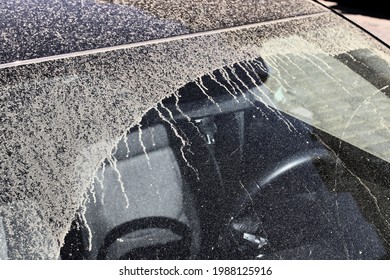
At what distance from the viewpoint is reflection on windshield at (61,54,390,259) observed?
4.19ft

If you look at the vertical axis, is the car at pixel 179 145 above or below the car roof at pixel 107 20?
below

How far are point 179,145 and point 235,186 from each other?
179mm

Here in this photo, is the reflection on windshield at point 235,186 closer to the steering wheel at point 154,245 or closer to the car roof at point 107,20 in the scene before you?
the steering wheel at point 154,245

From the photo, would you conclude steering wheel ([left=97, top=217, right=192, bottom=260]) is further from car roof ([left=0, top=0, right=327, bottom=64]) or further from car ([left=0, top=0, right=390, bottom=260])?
car roof ([left=0, top=0, right=327, bottom=64])

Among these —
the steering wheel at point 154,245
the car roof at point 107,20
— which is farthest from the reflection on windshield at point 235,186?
the car roof at point 107,20

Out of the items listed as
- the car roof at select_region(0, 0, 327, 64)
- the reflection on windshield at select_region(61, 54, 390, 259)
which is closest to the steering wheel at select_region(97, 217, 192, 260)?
the reflection on windshield at select_region(61, 54, 390, 259)

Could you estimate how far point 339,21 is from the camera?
2.03 m

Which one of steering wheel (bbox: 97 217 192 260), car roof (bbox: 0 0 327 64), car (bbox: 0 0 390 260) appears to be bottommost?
steering wheel (bbox: 97 217 192 260)

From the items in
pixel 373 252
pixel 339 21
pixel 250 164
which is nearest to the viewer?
pixel 373 252

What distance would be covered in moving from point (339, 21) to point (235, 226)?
3.46 feet

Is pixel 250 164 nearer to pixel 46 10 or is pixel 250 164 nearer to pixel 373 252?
pixel 373 252

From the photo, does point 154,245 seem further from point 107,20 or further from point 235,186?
point 107,20

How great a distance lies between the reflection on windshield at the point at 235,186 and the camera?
4.19 ft

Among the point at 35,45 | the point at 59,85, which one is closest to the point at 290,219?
the point at 59,85
